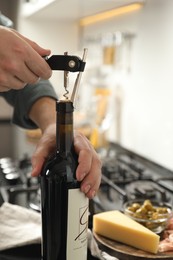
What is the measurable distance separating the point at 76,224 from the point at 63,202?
4 centimetres

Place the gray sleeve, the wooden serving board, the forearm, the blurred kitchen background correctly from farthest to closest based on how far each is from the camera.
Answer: the blurred kitchen background, the gray sleeve, the forearm, the wooden serving board

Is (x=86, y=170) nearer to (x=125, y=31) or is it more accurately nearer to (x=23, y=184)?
(x=23, y=184)

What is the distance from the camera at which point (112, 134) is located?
1746 mm

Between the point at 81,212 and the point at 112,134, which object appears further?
the point at 112,134

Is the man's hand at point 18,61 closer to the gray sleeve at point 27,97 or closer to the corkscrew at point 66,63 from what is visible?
the corkscrew at point 66,63

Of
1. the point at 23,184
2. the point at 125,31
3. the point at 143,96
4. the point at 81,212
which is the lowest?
the point at 23,184

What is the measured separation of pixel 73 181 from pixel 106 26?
1289 millimetres

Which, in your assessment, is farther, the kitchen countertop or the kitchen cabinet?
the kitchen cabinet

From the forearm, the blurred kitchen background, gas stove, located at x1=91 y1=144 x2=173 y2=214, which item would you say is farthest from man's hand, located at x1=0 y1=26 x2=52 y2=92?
the blurred kitchen background

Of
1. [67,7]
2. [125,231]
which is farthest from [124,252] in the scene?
[67,7]

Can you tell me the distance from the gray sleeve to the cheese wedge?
341 mm

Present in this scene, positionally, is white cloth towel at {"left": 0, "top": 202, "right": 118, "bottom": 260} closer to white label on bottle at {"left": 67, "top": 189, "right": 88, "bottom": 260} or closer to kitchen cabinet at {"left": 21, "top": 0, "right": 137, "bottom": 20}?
white label on bottle at {"left": 67, "top": 189, "right": 88, "bottom": 260}

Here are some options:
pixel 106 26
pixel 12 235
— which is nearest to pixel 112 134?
pixel 106 26

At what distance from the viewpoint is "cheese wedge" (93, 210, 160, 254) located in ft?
2.23
